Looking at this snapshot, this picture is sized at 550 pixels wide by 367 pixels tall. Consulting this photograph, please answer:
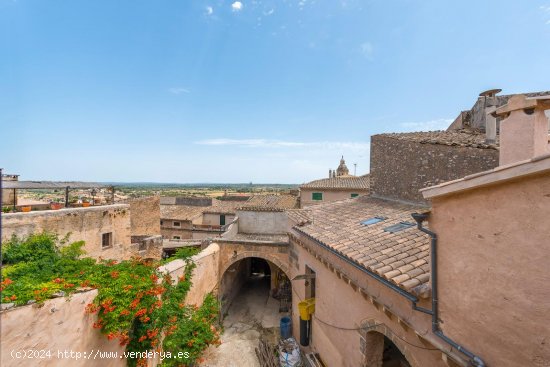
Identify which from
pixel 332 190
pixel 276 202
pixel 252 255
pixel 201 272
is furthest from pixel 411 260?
pixel 276 202

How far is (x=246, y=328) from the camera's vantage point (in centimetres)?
1401

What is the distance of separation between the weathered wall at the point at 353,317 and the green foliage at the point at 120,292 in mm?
4489

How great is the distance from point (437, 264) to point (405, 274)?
28.4 inches

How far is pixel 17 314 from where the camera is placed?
16.6 ft

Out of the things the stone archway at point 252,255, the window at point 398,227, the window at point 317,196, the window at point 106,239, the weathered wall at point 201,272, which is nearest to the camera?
the window at point 398,227

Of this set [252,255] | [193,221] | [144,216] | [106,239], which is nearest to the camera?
[106,239]

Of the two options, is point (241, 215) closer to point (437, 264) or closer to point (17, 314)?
point (17, 314)

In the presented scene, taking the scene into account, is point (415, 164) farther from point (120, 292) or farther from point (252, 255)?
point (120, 292)

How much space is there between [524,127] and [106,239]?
1726 centimetres

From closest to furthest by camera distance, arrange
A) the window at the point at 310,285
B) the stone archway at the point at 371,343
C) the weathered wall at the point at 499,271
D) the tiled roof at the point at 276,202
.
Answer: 1. the weathered wall at the point at 499,271
2. the stone archway at the point at 371,343
3. the window at the point at 310,285
4. the tiled roof at the point at 276,202

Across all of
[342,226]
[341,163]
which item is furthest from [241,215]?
[341,163]

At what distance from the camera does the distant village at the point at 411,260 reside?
2648mm

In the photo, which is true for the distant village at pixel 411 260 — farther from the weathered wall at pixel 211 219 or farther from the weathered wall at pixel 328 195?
the weathered wall at pixel 211 219

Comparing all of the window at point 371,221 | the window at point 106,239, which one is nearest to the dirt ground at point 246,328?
the window at point 106,239
